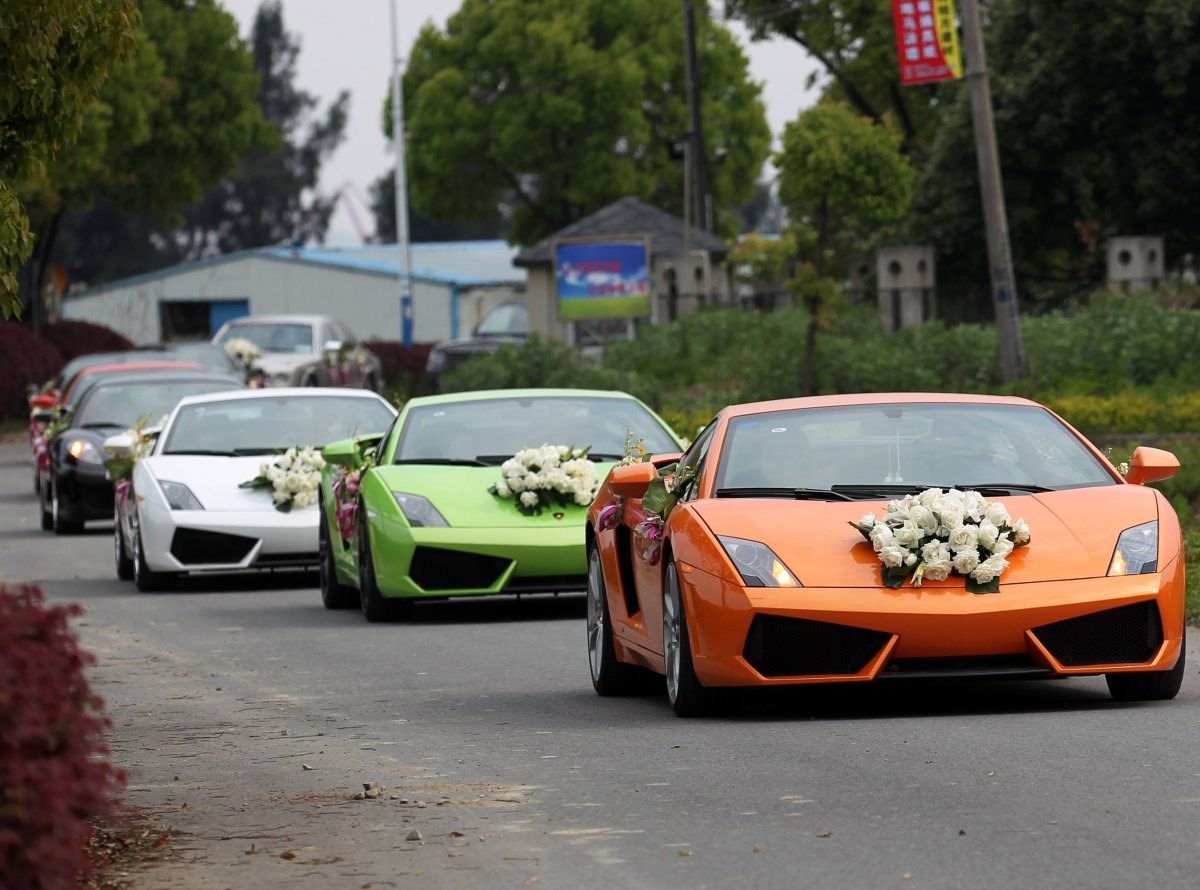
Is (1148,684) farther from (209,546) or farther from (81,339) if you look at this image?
(81,339)

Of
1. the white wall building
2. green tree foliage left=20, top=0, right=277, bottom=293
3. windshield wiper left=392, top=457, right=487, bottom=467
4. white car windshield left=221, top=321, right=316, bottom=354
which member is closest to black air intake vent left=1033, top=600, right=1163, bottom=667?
windshield wiper left=392, top=457, right=487, bottom=467

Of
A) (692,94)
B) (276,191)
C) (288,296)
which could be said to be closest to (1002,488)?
(692,94)

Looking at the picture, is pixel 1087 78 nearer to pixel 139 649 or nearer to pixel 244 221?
pixel 139 649

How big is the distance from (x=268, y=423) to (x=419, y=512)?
4.58 m

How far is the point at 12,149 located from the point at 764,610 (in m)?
3.51

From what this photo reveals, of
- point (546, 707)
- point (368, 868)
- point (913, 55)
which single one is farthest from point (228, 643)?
point (913, 55)

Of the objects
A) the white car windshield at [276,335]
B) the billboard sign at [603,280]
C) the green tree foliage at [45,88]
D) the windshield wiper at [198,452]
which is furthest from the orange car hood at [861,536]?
the white car windshield at [276,335]

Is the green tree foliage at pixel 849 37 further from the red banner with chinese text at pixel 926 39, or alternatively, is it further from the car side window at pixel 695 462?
the car side window at pixel 695 462

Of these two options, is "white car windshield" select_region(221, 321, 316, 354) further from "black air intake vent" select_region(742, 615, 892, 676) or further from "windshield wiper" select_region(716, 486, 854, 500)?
"black air intake vent" select_region(742, 615, 892, 676)

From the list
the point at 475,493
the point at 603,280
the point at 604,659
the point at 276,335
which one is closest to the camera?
the point at 604,659

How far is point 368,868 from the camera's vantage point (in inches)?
263

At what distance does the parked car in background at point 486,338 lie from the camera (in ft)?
139

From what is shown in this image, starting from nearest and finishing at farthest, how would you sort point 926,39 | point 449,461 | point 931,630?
point 931,630 < point 449,461 < point 926,39

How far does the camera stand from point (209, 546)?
17406mm
